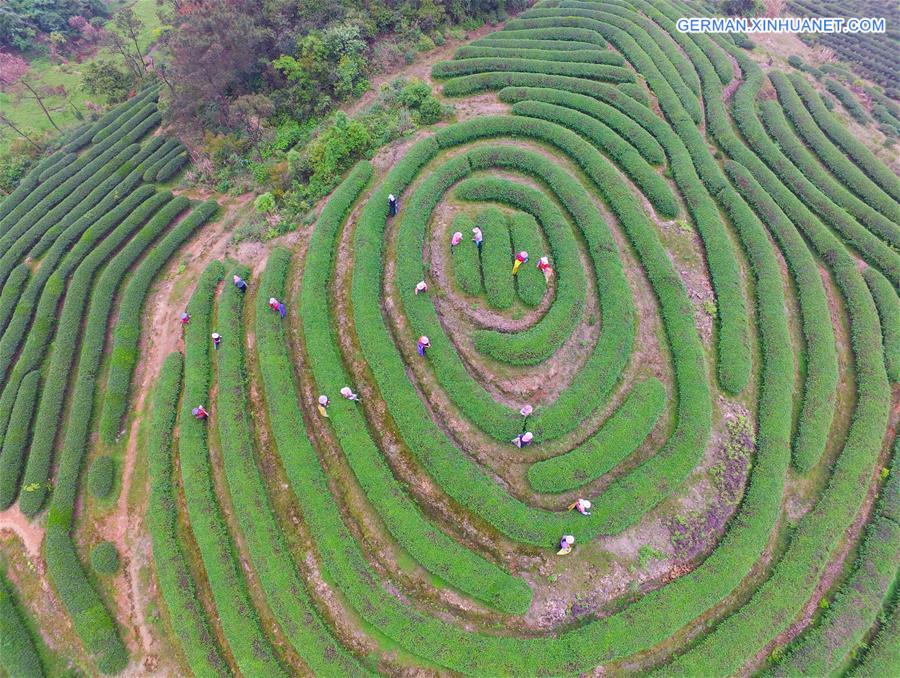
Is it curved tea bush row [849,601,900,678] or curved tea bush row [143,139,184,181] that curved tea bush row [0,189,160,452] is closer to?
curved tea bush row [143,139,184,181]

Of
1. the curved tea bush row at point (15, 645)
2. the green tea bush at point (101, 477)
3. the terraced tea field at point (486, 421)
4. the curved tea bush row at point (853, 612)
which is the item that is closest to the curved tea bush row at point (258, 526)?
the terraced tea field at point (486, 421)

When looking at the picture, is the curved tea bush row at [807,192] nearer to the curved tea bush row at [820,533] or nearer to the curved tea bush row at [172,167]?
the curved tea bush row at [820,533]

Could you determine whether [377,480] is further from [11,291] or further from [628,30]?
[628,30]

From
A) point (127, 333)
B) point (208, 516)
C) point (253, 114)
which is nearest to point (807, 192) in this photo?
point (253, 114)

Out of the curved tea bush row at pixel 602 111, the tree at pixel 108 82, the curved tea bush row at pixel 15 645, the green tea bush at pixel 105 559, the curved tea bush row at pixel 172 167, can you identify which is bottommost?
the curved tea bush row at pixel 15 645

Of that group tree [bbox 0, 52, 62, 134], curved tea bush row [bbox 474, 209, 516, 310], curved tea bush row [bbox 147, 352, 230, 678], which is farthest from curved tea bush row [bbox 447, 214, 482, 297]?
tree [bbox 0, 52, 62, 134]

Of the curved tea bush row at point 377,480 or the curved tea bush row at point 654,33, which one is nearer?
→ the curved tea bush row at point 377,480

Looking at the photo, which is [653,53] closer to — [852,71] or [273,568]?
[852,71]
